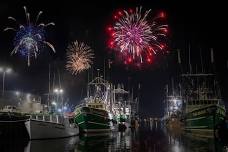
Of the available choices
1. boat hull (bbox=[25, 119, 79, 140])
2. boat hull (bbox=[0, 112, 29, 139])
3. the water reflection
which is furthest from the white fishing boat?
the water reflection

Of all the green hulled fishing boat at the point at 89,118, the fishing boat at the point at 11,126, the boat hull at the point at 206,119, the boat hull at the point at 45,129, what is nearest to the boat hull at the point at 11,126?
the fishing boat at the point at 11,126

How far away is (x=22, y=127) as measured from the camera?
202 feet

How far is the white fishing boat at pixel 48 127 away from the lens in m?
52.2

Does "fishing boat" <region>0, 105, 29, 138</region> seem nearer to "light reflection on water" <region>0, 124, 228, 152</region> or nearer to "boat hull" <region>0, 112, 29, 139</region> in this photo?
"boat hull" <region>0, 112, 29, 139</region>

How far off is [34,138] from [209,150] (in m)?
28.3

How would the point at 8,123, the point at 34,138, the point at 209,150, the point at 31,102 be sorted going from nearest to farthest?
the point at 209,150, the point at 34,138, the point at 8,123, the point at 31,102

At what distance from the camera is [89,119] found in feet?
251

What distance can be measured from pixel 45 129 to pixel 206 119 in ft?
99.3

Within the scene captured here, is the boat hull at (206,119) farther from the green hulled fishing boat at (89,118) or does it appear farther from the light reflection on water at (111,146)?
the green hulled fishing boat at (89,118)

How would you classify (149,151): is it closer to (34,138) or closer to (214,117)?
(34,138)

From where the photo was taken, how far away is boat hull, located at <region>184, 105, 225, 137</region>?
203ft

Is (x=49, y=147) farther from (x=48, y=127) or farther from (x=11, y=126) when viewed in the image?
(x=11, y=126)

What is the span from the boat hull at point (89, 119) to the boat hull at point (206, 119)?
2164 cm

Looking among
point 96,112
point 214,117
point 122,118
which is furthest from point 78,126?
point 122,118
